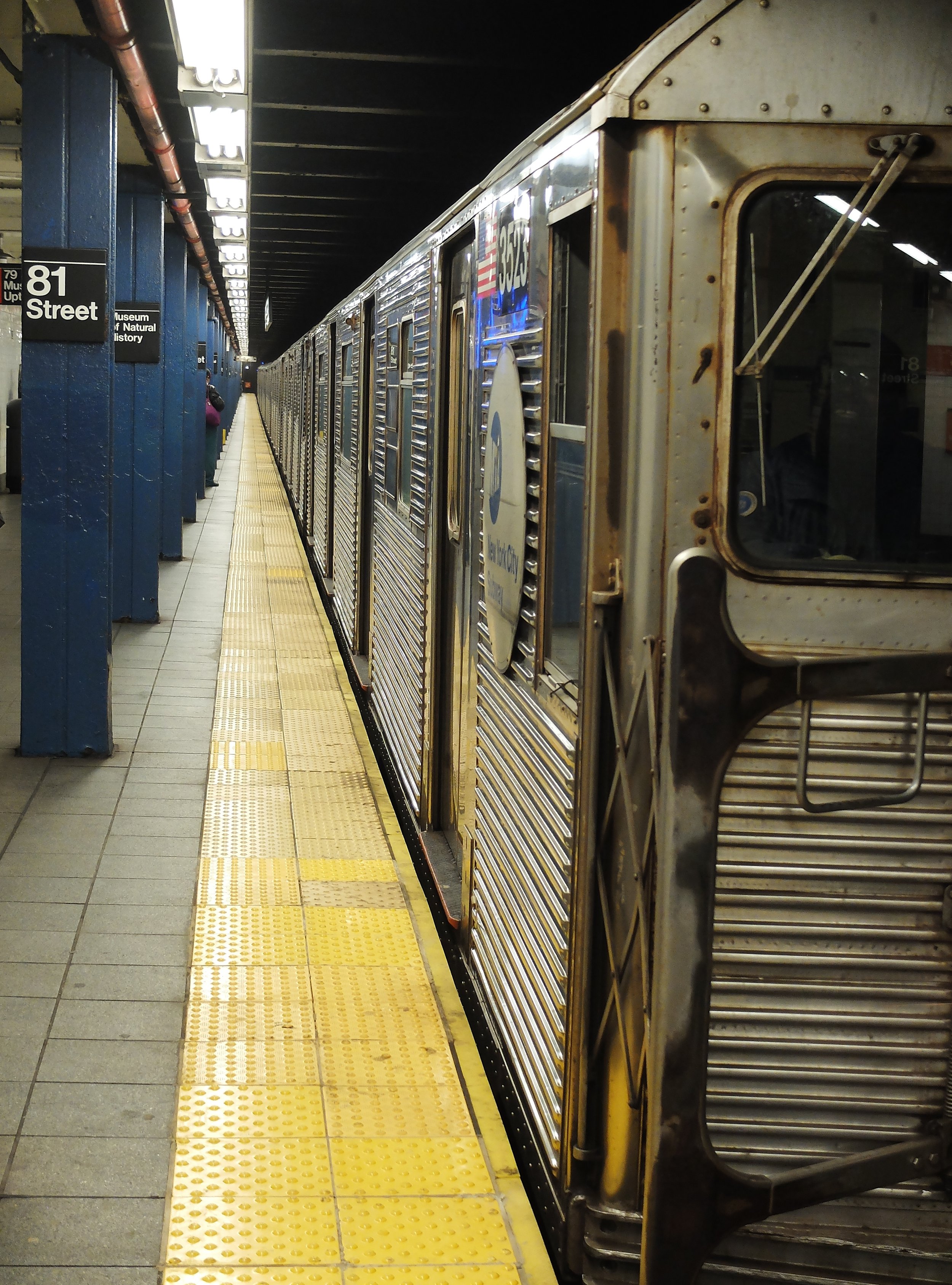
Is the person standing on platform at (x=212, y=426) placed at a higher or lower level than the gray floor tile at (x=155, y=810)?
higher

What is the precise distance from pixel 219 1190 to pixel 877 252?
2.44 m

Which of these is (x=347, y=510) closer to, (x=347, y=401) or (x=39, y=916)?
(x=347, y=401)

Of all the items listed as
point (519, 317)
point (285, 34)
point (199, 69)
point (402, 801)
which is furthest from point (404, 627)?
point (285, 34)

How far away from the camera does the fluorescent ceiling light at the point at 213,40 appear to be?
4973 mm

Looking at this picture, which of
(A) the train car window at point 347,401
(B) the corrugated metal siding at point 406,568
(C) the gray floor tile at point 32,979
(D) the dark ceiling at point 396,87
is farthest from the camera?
(A) the train car window at point 347,401

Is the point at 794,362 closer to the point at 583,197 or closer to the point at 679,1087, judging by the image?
the point at 583,197

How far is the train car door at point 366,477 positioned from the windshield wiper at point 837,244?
557 centimetres

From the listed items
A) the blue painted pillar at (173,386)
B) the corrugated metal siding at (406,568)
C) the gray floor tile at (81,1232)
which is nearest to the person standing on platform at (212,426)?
the blue painted pillar at (173,386)

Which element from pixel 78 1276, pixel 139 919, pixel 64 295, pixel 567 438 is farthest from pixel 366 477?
pixel 78 1276

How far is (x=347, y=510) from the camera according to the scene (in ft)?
31.0

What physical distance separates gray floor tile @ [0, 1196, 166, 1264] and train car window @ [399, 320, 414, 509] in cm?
351

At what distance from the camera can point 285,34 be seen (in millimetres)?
7211

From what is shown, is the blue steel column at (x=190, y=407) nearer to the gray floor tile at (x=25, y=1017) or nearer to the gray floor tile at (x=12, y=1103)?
the gray floor tile at (x=25, y=1017)

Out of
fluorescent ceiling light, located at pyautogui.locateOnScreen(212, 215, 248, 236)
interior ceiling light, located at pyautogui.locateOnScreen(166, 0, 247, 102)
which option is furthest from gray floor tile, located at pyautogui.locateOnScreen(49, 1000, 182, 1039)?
fluorescent ceiling light, located at pyautogui.locateOnScreen(212, 215, 248, 236)
